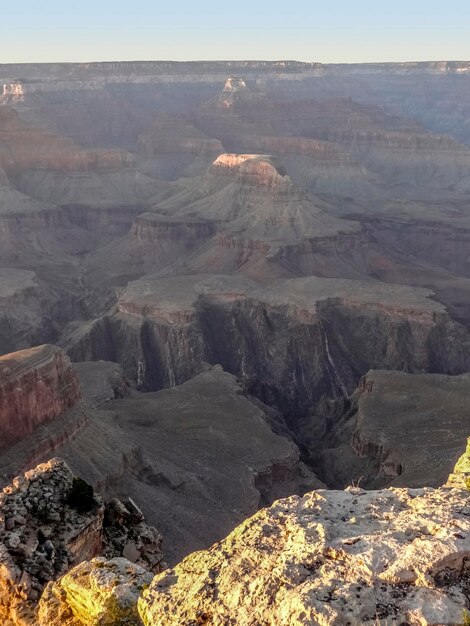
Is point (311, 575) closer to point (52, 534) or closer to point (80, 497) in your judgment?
point (52, 534)

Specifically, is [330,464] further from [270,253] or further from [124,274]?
[124,274]

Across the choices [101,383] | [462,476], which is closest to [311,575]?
[462,476]

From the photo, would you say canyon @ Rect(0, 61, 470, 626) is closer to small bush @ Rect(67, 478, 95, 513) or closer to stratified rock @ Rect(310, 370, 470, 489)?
stratified rock @ Rect(310, 370, 470, 489)

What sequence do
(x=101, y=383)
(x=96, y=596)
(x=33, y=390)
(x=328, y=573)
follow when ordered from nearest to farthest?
(x=328, y=573)
(x=96, y=596)
(x=33, y=390)
(x=101, y=383)

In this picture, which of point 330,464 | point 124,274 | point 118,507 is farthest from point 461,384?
point 124,274

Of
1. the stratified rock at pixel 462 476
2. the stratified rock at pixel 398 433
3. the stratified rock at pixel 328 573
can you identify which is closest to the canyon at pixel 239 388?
the stratified rock at pixel 328 573

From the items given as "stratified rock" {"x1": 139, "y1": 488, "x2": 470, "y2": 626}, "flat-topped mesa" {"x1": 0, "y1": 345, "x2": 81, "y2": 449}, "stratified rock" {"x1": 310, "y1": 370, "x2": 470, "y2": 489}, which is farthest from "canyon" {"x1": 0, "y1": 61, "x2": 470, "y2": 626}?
"stratified rock" {"x1": 310, "y1": 370, "x2": 470, "y2": 489}
